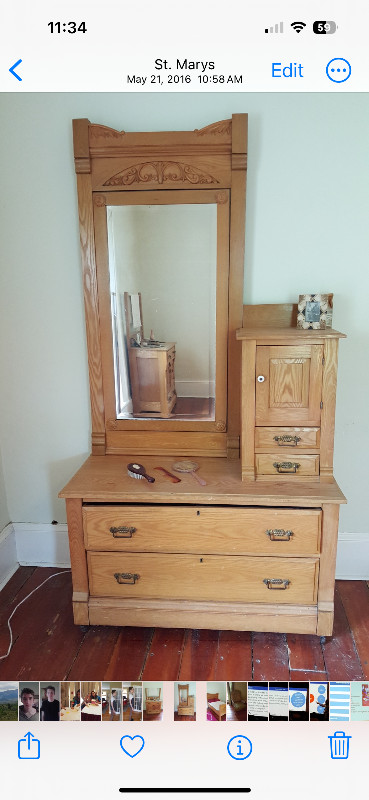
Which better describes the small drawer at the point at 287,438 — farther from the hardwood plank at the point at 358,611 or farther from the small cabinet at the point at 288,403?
the hardwood plank at the point at 358,611

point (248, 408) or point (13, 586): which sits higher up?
point (248, 408)

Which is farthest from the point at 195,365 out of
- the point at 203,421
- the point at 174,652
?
the point at 174,652

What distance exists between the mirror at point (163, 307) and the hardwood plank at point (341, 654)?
1008mm

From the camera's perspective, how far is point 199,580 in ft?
6.46

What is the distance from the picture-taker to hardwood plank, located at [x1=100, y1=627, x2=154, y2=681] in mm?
1847

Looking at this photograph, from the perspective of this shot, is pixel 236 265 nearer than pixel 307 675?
No

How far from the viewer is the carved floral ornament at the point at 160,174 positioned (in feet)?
6.63

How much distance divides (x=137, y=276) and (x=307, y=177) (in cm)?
79

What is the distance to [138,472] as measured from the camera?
2.02m

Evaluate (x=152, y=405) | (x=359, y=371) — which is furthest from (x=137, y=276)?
(x=359, y=371)

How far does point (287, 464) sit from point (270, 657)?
0.73 metres

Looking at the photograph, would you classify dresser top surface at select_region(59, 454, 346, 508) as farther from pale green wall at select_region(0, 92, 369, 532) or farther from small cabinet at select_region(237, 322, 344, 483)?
pale green wall at select_region(0, 92, 369, 532)

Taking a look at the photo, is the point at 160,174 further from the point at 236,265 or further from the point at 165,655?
the point at 165,655
